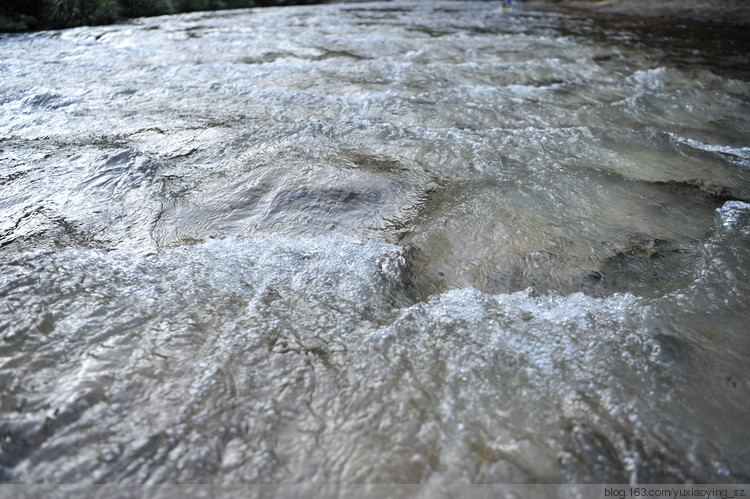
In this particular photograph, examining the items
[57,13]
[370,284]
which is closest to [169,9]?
[57,13]

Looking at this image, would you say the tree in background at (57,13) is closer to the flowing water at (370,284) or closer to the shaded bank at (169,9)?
the shaded bank at (169,9)

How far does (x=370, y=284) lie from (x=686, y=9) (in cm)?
1140

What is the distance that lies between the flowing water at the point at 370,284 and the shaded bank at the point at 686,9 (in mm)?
6582

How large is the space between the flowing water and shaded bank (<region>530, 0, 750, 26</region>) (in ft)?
21.6

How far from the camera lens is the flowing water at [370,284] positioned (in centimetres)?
160

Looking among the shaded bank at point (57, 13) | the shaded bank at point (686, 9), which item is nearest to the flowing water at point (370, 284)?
the shaded bank at point (57, 13)

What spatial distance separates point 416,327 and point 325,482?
2.49 ft

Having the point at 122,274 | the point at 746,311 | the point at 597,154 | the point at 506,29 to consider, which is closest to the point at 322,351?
the point at 122,274

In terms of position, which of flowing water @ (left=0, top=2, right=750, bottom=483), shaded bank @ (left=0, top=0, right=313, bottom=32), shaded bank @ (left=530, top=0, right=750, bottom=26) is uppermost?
shaded bank @ (left=0, top=0, right=313, bottom=32)

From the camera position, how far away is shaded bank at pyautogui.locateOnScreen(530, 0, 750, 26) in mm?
9547

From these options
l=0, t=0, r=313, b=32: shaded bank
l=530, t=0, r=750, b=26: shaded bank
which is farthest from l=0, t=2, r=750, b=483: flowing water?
l=530, t=0, r=750, b=26: shaded bank

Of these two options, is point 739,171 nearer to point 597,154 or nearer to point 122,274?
point 597,154

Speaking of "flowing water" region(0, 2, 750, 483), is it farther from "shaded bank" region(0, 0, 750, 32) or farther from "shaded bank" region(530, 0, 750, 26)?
"shaded bank" region(530, 0, 750, 26)

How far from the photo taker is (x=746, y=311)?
2.18 meters
